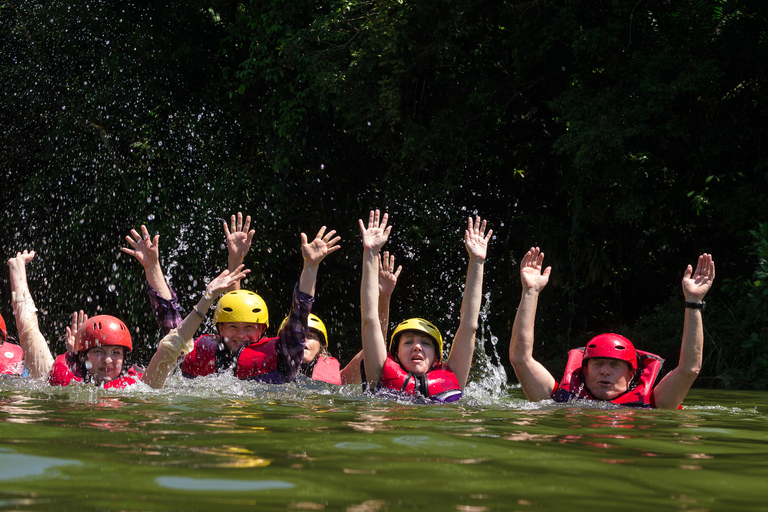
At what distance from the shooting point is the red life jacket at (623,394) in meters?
6.02

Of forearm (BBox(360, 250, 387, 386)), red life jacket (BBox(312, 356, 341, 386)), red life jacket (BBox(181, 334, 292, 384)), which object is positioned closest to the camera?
forearm (BBox(360, 250, 387, 386))

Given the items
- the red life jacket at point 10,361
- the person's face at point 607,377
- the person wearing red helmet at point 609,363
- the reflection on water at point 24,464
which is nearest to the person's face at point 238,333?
the person wearing red helmet at point 609,363

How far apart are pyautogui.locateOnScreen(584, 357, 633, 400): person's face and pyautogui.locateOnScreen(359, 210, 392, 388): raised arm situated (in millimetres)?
1500

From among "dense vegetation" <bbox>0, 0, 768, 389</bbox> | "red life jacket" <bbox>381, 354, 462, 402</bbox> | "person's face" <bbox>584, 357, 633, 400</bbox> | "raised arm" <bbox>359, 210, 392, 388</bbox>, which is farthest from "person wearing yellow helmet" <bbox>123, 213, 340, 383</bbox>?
"dense vegetation" <bbox>0, 0, 768, 389</bbox>

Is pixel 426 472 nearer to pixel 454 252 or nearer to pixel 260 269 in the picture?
pixel 454 252

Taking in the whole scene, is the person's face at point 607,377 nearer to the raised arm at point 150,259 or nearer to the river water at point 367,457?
the river water at point 367,457

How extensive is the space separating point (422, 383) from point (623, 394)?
4.69 feet

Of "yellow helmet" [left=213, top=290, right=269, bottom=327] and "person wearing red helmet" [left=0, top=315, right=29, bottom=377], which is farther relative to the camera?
"person wearing red helmet" [left=0, top=315, right=29, bottom=377]

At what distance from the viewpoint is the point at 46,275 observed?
17453 millimetres

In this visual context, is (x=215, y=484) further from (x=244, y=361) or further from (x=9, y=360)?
(x=9, y=360)

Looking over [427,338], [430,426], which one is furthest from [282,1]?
[430,426]

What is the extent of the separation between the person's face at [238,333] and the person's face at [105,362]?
937 millimetres

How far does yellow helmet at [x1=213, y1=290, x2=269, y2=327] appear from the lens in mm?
7219

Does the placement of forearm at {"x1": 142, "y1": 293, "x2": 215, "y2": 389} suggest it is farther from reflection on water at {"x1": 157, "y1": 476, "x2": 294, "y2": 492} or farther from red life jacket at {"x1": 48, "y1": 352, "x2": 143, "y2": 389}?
reflection on water at {"x1": 157, "y1": 476, "x2": 294, "y2": 492}
